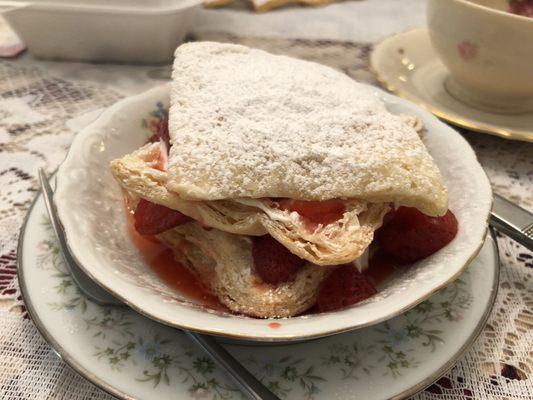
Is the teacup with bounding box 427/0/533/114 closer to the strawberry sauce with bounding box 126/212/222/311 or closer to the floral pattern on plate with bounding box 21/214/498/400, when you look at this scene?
the floral pattern on plate with bounding box 21/214/498/400

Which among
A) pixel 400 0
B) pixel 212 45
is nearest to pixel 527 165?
pixel 212 45

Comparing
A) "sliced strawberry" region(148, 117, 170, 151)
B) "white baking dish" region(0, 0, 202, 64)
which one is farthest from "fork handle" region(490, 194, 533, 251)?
"white baking dish" region(0, 0, 202, 64)

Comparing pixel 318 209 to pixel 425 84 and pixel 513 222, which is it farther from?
pixel 425 84

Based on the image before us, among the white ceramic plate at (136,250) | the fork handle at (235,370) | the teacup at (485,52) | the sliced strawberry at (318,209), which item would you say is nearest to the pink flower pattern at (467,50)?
the teacup at (485,52)

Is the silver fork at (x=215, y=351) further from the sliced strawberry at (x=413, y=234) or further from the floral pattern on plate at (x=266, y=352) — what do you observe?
the sliced strawberry at (x=413, y=234)

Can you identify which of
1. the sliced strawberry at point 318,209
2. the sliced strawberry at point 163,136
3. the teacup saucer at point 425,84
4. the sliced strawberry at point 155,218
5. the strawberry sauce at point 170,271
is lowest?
the teacup saucer at point 425,84

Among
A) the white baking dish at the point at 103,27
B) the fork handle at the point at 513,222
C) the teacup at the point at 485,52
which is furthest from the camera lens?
the white baking dish at the point at 103,27
